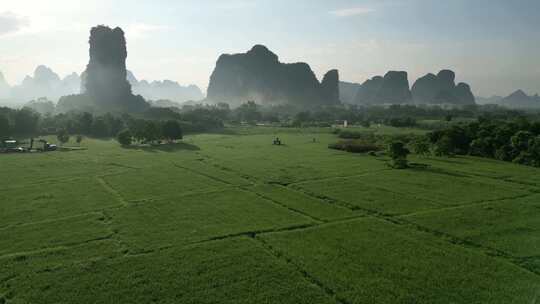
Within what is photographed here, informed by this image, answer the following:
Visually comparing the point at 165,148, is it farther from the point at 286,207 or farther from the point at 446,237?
the point at 446,237

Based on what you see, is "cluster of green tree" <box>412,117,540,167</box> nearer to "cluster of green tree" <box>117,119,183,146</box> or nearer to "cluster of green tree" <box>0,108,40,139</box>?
"cluster of green tree" <box>117,119,183,146</box>

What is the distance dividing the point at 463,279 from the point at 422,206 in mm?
10796

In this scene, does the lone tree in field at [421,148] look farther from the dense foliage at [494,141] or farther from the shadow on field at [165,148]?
the shadow on field at [165,148]

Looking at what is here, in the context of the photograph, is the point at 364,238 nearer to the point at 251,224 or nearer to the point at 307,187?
the point at 251,224

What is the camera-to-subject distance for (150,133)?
215ft

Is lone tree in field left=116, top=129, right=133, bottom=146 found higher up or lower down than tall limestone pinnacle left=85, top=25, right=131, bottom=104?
lower down

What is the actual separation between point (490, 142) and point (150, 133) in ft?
164

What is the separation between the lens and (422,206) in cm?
2575

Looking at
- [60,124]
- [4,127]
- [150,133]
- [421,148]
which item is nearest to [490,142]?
[421,148]

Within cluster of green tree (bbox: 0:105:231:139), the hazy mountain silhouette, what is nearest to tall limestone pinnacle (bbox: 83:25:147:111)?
the hazy mountain silhouette

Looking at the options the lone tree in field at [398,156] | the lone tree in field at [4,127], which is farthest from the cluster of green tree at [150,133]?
the lone tree in field at [398,156]

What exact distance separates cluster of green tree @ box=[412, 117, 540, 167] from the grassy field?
8.45m

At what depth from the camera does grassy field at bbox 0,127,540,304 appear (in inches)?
576

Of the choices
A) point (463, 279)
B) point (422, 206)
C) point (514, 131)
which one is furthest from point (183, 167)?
point (514, 131)
